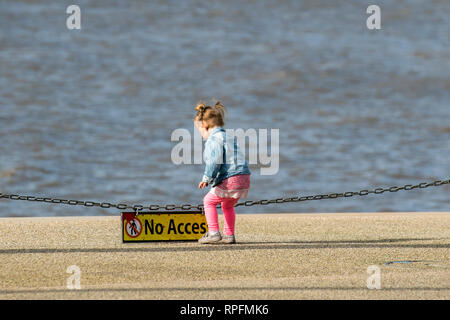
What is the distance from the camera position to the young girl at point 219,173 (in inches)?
376

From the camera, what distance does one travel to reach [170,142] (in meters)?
20.4

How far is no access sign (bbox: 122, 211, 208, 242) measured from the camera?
970cm

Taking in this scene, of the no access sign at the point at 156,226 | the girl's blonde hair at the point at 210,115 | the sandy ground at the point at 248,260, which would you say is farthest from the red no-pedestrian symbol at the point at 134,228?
the girl's blonde hair at the point at 210,115

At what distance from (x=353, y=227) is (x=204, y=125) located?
2245 millimetres

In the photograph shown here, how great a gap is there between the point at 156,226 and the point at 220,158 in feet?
2.96

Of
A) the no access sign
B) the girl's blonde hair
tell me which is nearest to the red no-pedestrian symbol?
the no access sign

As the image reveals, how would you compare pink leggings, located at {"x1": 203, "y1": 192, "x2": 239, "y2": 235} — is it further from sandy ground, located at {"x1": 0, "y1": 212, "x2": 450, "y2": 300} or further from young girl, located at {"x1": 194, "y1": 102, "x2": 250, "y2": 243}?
sandy ground, located at {"x1": 0, "y1": 212, "x2": 450, "y2": 300}

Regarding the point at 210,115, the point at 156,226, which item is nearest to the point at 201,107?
the point at 210,115

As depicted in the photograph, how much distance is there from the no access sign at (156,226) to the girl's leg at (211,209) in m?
0.24

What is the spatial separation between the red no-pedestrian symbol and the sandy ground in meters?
0.11

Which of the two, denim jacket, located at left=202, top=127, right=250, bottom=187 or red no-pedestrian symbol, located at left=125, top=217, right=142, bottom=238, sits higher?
denim jacket, located at left=202, top=127, right=250, bottom=187

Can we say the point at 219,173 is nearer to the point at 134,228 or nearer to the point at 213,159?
the point at 213,159
